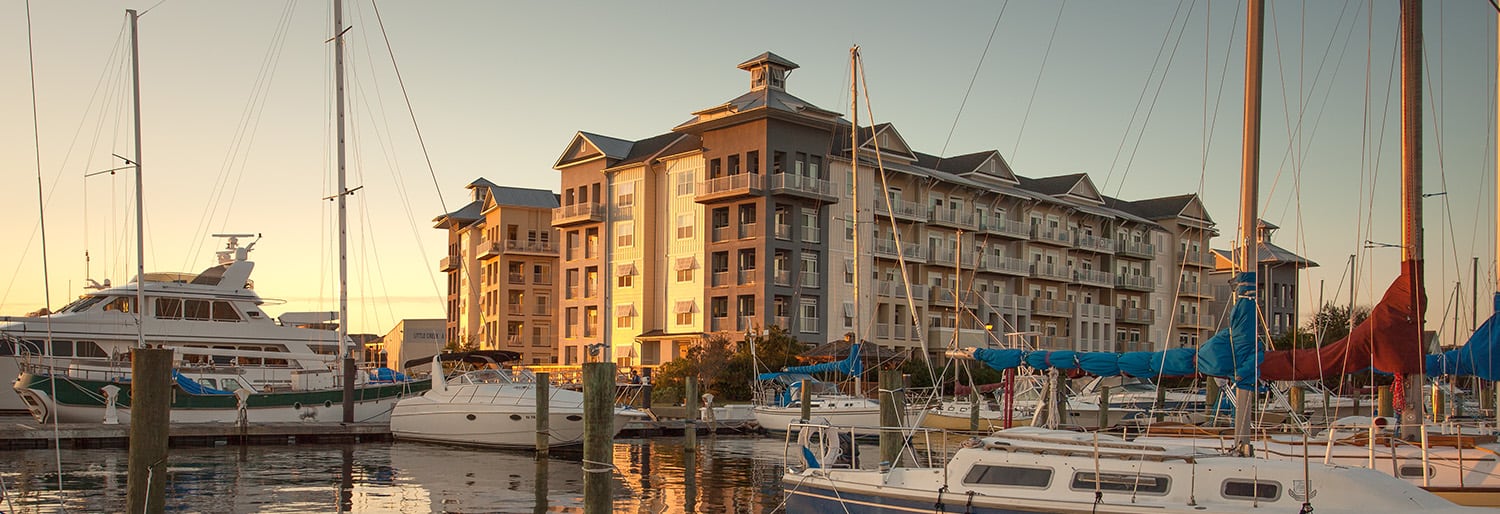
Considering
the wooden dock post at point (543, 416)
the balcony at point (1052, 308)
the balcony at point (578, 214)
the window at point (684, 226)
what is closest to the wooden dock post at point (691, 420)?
the wooden dock post at point (543, 416)

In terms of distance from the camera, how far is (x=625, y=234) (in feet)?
239

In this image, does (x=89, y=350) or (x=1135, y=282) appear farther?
(x=1135, y=282)

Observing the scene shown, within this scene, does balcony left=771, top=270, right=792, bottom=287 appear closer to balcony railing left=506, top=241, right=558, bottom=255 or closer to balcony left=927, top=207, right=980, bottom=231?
balcony left=927, top=207, right=980, bottom=231

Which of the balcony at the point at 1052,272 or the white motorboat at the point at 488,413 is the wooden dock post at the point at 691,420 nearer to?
the white motorboat at the point at 488,413

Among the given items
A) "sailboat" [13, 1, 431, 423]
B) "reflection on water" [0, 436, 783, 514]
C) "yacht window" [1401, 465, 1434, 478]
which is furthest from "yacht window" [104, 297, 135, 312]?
"yacht window" [1401, 465, 1434, 478]

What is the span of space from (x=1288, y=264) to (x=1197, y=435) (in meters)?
84.7

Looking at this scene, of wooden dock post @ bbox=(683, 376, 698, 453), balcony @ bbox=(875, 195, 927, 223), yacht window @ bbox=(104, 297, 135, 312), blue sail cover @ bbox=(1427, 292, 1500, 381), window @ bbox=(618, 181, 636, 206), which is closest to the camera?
blue sail cover @ bbox=(1427, 292, 1500, 381)

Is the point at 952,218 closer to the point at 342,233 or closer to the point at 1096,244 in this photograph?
the point at 1096,244

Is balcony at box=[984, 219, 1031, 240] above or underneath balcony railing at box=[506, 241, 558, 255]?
above

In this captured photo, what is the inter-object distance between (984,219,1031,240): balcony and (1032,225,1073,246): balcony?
73cm

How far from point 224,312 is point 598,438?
125 feet

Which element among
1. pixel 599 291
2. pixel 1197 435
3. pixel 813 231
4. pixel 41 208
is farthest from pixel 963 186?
pixel 41 208

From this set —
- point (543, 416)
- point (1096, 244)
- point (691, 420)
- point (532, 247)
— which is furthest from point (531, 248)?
point (543, 416)

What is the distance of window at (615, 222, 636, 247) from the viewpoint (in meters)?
72.4
